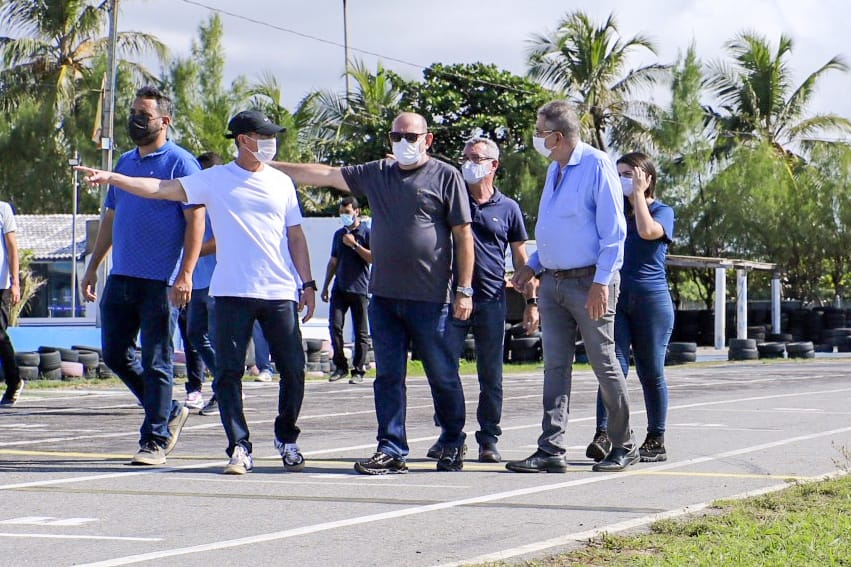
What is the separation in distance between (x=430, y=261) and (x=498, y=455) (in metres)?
1.29

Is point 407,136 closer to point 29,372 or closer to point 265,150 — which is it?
point 265,150

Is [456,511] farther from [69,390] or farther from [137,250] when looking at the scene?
[69,390]

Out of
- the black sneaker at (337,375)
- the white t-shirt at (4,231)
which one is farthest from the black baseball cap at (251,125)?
the black sneaker at (337,375)

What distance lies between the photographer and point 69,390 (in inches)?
579

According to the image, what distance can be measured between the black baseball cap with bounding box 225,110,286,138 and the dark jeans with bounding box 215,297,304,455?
887 mm

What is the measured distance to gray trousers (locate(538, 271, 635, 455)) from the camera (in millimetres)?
7496

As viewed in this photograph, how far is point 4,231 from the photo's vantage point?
11.8 metres

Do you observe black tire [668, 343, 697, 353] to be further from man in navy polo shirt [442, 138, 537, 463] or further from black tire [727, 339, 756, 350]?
man in navy polo shirt [442, 138, 537, 463]

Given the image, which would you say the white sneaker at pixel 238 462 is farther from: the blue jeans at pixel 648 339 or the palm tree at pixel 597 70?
the palm tree at pixel 597 70

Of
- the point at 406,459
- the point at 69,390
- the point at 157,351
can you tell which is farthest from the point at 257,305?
the point at 69,390

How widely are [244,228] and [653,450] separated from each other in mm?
2614

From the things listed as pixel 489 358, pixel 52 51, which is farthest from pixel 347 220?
pixel 52 51

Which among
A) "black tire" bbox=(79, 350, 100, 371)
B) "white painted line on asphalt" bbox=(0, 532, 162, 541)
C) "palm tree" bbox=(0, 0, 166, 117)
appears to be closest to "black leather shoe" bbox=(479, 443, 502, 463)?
"white painted line on asphalt" bbox=(0, 532, 162, 541)

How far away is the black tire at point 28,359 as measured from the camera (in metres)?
15.7
